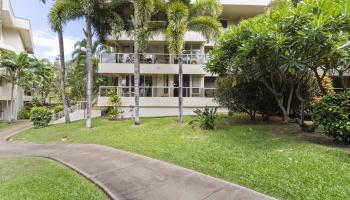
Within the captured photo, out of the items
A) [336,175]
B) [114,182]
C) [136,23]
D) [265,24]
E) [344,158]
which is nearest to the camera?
[336,175]

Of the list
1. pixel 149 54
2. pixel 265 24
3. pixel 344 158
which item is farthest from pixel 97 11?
pixel 344 158

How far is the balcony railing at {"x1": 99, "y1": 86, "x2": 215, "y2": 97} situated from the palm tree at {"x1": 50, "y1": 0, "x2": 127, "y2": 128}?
3.91 meters

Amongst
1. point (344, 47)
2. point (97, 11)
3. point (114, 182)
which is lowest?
point (114, 182)

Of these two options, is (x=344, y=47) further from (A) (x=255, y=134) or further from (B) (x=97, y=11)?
(B) (x=97, y=11)

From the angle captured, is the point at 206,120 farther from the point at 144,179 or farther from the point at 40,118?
the point at 40,118

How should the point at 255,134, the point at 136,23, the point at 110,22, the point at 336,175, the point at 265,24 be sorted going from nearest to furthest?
the point at 336,175 < the point at 265,24 < the point at 255,134 < the point at 136,23 < the point at 110,22

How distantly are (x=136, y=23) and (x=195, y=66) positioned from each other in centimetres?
713

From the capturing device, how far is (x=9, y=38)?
33938 mm

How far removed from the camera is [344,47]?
Result: 9961 millimetres

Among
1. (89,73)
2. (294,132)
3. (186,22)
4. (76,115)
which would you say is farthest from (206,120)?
(76,115)

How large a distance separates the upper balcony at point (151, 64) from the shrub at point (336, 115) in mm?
12753

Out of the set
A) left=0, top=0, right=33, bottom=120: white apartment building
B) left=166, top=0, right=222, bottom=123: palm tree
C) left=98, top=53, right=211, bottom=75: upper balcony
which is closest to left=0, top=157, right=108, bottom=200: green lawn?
left=166, top=0, right=222, bottom=123: palm tree

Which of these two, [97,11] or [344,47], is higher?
[97,11]

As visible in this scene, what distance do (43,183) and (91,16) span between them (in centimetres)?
1442
